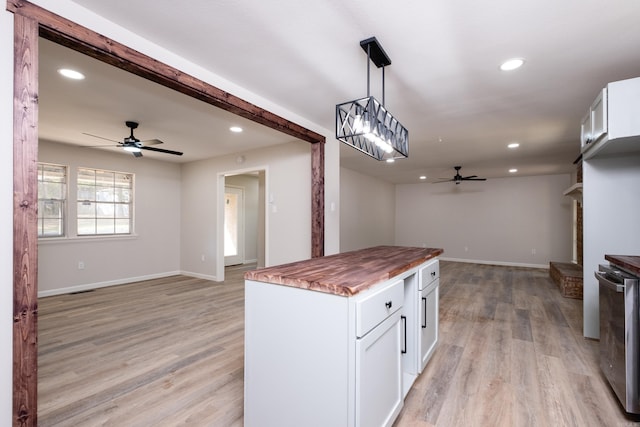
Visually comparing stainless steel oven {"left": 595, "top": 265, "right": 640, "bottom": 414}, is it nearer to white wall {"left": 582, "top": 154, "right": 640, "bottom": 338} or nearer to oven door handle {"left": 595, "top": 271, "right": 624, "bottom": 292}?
oven door handle {"left": 595, "top": 271, "right": 624, "bottom": 292}

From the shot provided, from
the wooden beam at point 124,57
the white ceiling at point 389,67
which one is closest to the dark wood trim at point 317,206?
the white ceiling at point 389,67

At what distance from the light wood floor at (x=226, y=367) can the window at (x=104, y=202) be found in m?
1.38

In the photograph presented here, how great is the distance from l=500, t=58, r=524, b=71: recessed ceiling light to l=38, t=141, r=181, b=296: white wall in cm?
588

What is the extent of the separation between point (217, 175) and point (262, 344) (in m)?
4.66

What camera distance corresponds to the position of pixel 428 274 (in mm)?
2367

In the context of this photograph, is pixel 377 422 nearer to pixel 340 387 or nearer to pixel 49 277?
pixel 340 387

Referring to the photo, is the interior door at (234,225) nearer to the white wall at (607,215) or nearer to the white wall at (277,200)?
the white wall at (277,200)

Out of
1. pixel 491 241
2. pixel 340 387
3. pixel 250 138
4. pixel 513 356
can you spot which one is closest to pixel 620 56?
pixel 513 356

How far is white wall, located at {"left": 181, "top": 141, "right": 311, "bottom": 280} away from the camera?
14.2 feet

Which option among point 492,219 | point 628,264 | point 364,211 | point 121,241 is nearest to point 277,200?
point 121,241

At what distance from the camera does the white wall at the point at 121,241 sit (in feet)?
15.4

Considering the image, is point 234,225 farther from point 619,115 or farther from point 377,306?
point 619,115

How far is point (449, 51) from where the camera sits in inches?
85.3

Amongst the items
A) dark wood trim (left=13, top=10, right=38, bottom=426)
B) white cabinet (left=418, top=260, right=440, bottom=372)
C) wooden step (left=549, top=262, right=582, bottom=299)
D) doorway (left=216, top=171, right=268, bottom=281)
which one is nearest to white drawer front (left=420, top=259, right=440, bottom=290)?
white cabinet (left=418, top=260, right=440, bottom=372)
